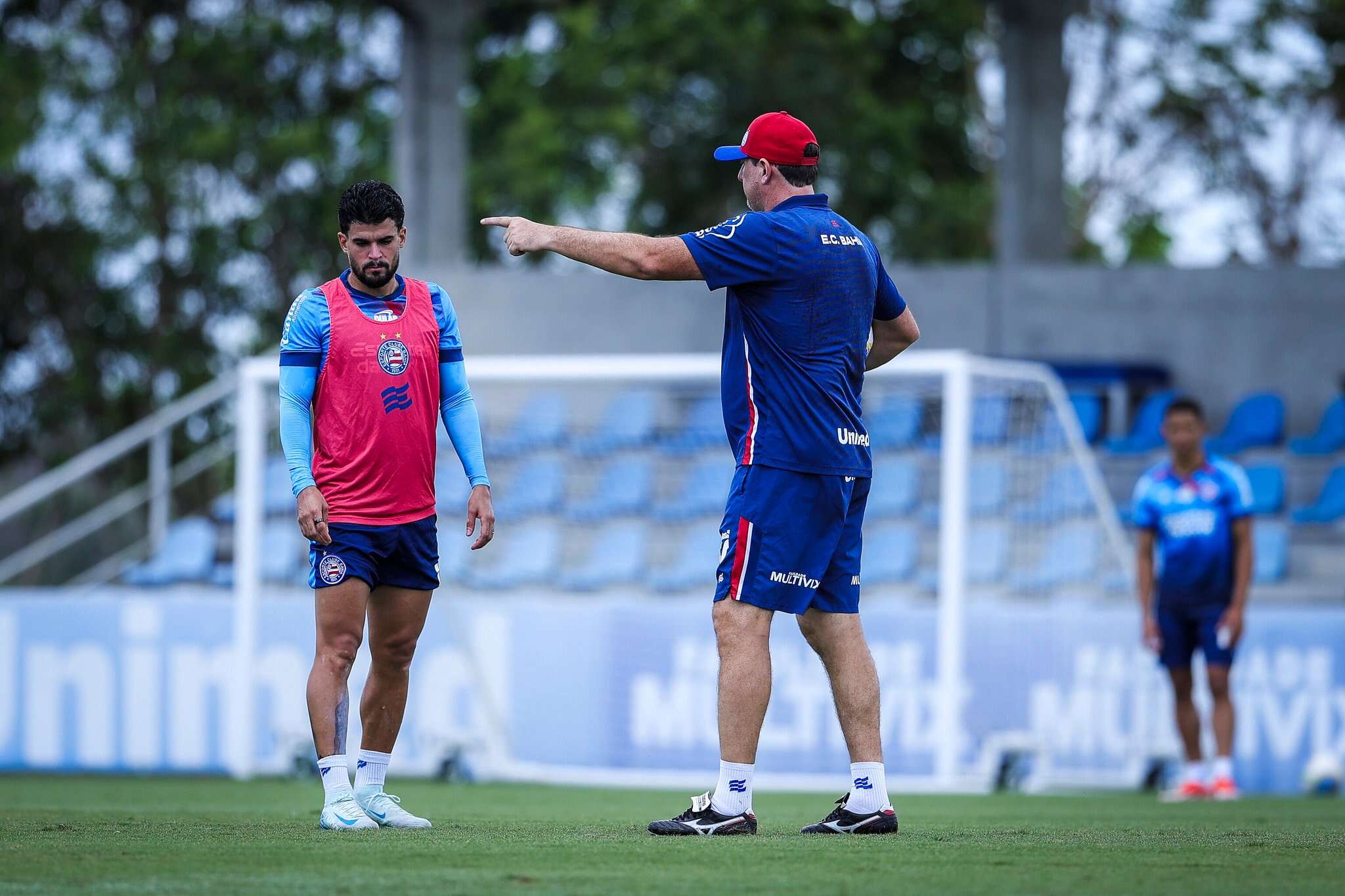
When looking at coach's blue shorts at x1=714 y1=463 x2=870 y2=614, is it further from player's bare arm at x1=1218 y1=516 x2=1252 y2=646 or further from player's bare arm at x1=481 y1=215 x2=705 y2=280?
player's bare arm at x1=1218 y1=516 x2=1252 y2=646

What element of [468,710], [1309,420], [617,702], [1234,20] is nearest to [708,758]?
[617,702]

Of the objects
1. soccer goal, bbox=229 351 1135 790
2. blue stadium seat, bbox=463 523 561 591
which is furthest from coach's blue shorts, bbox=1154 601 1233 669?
blue stadium seat, bbox=463 523 561 591

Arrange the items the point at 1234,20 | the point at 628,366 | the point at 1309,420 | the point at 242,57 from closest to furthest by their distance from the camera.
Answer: the point at 628,366
the point at 1309,420
the point at 242,57
the point at 1234,20

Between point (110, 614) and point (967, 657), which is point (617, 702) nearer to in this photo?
point (967, 657)

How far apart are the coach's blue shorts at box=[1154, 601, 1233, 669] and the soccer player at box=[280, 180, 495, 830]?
17.9ft

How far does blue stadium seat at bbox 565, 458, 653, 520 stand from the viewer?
13242mm

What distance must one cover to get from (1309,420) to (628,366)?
7.52m

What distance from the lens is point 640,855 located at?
16.5 feet

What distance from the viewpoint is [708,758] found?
11.7 metres

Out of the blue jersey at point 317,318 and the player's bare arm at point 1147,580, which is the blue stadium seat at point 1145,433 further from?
the blue jersey at point 317,318

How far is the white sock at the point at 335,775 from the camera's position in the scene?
577 cm

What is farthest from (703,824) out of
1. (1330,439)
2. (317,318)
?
(1330,439)

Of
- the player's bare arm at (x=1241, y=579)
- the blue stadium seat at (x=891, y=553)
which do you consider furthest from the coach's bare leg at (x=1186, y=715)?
the blue stadium seat at (x=891, y=553)

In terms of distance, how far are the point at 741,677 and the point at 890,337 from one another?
1301 millimetres
